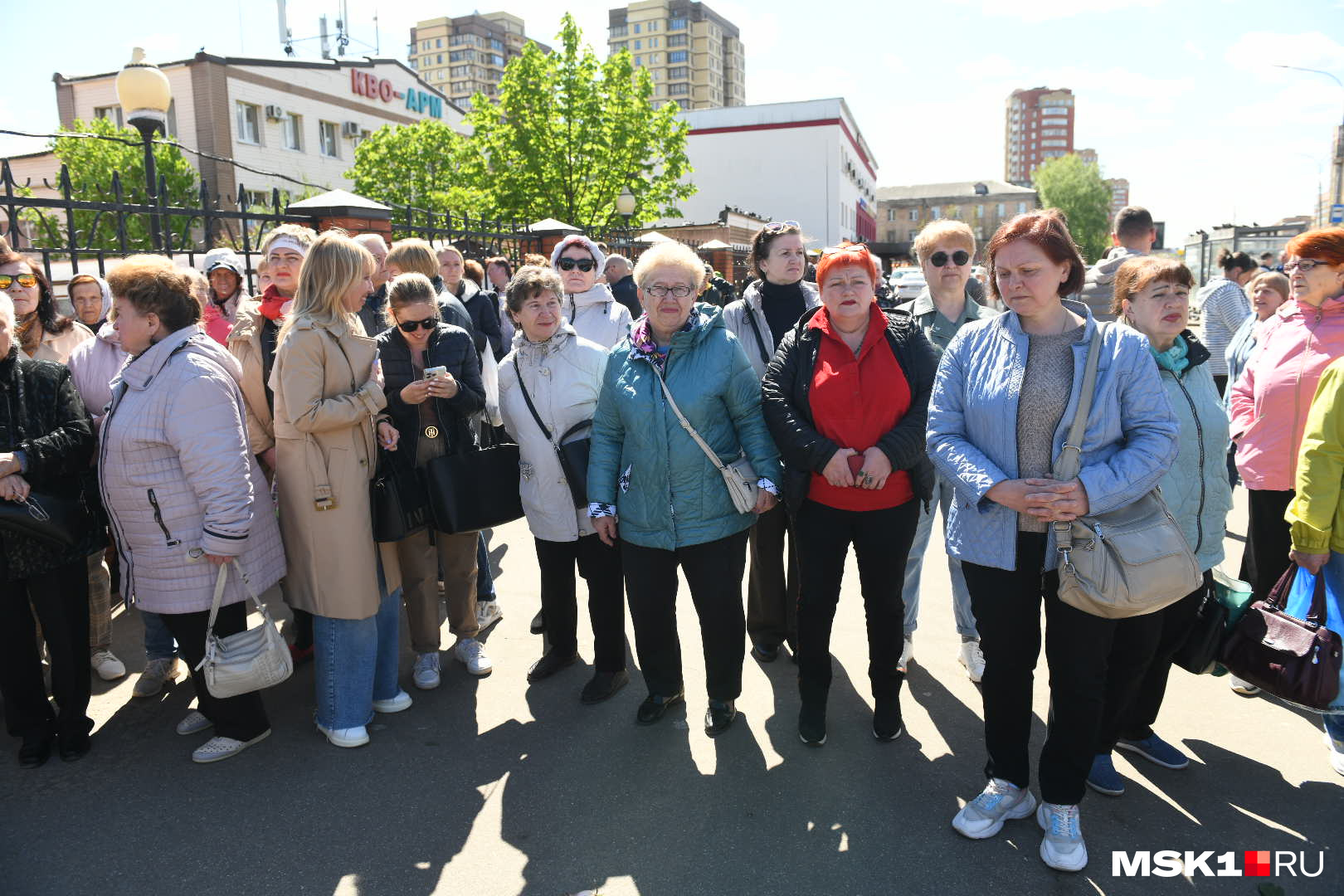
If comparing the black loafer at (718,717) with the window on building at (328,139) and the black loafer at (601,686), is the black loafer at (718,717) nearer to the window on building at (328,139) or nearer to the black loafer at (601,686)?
the black loafer at (601,686)

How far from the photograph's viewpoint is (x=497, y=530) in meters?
6.67

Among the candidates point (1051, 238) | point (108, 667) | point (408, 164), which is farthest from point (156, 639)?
point (408, 164)

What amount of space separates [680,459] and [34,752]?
9.42ft

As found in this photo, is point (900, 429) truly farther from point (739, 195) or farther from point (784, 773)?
point (739, 195)

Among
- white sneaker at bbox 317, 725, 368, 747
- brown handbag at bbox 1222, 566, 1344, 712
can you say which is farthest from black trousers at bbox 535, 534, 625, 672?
brown handbag at bbox 1222, 566, 1344, 712

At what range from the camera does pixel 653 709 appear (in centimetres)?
363

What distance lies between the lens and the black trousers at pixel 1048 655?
2.63m

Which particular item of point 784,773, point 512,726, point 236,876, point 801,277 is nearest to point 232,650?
point 236,876

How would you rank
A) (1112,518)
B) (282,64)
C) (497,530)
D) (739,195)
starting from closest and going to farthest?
(1112,518) < (497,530) < (282,64) < (739,195)

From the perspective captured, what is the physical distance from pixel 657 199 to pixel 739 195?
3551 cm

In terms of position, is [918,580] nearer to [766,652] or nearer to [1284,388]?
[766,652]

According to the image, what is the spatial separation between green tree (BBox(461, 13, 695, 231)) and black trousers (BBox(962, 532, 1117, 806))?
2000cm

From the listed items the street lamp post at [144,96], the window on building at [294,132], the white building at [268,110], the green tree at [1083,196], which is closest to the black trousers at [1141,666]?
the street lamp post at [144,96]

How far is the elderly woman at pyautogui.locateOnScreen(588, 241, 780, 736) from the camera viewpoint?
10.8ft
